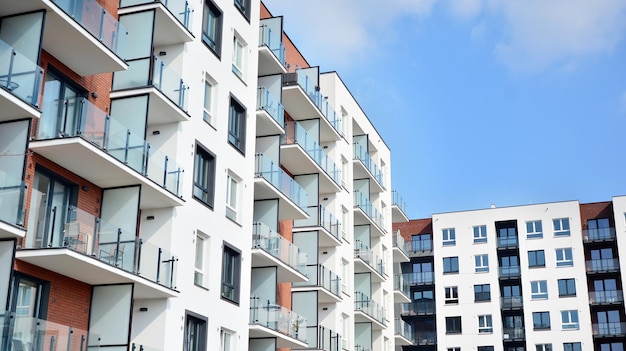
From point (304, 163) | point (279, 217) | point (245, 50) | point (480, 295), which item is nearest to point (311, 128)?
point (304, 163)

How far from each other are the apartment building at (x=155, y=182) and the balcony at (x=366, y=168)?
7.21 meters

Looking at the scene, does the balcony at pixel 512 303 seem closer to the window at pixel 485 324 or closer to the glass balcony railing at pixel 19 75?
the window at pixel 485 324

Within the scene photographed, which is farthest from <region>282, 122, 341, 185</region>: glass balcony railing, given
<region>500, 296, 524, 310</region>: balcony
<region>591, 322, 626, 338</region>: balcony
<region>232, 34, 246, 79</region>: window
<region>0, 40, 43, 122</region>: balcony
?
<region>591, 322, 626, 338</region>: balcony

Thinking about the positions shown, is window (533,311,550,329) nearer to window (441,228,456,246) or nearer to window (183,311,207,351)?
window (441,228,456,246)

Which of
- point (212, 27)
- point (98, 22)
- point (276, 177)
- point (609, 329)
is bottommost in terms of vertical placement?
point (609, 329)

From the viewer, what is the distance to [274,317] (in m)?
30.7

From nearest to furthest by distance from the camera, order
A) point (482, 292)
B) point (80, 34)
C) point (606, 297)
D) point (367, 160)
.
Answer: point (80, 34), point (367, 160), point (606, 297), point (482, 292)

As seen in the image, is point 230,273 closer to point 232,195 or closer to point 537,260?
point 232,195

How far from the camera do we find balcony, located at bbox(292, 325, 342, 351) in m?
35.6

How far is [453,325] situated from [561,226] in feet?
37.5

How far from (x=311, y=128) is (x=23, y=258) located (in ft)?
69.3

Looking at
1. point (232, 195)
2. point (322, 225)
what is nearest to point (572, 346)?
point (322, 225)

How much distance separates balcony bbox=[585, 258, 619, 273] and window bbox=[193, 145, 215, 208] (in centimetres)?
4620

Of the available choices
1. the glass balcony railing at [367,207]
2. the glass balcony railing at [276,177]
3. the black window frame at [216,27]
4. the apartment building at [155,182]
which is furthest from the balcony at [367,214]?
the black window frame at [216,27]
